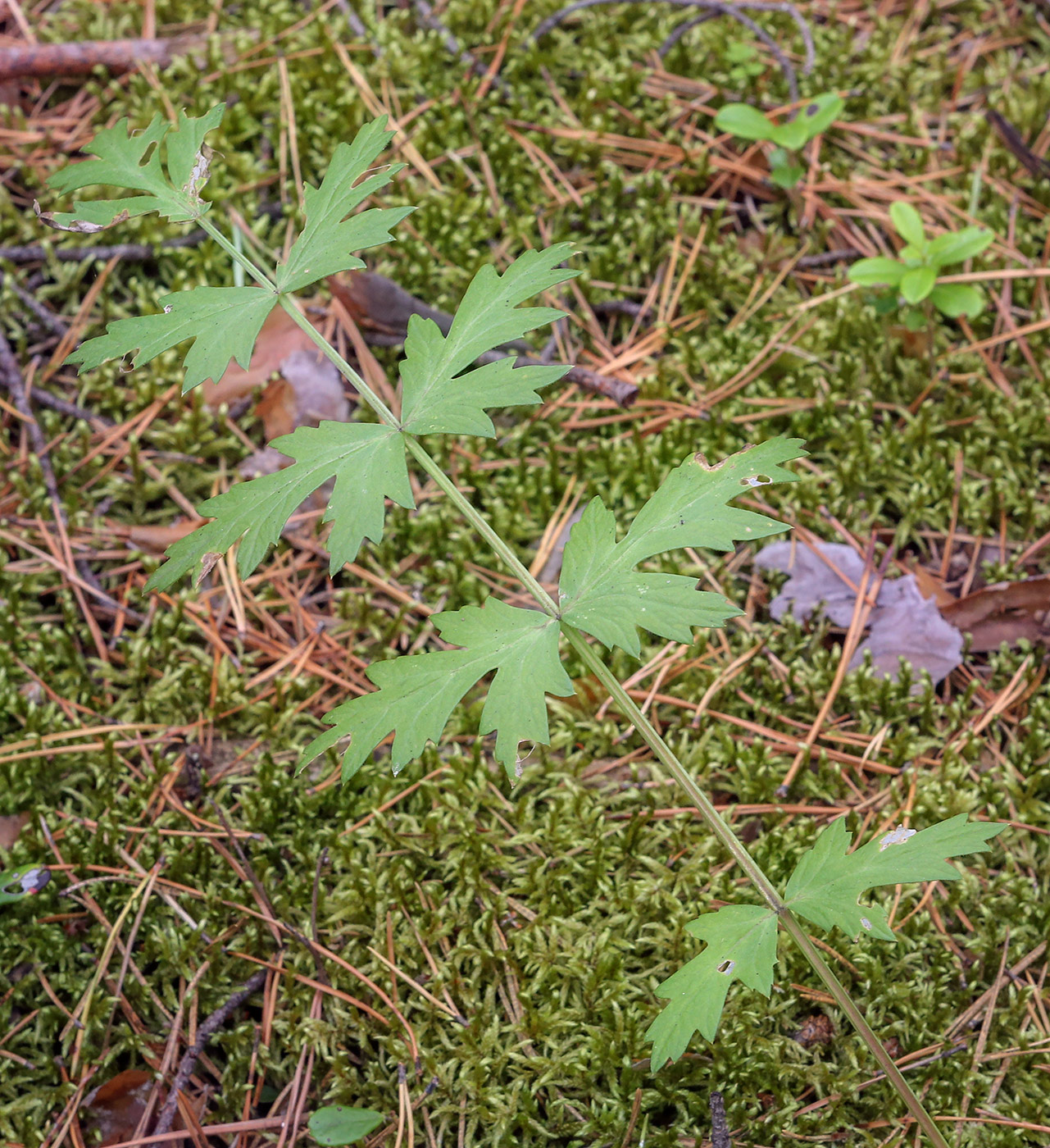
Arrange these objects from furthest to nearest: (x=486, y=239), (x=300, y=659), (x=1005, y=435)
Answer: (x=486, y=239) → (x=1005, y=435) → (x=300, y=659)

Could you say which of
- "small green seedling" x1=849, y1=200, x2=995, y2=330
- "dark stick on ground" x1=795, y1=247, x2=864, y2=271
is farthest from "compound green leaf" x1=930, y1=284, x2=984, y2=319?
"dark stick on ground" x1=795, y1=247, x2=864, y2=271

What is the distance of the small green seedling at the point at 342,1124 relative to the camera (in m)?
1.93

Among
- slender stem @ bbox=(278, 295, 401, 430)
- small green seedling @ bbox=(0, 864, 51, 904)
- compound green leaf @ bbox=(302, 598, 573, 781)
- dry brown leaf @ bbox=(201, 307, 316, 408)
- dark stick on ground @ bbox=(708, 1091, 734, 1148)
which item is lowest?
small green seedling @ bbox=(0, 864, 51, 904)

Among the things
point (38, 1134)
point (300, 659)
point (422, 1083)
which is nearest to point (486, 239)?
point (300, 659)

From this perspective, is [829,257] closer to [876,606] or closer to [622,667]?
[876,606]

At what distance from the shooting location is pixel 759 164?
3.47m

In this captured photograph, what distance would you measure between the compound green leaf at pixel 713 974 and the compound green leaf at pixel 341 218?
138cm

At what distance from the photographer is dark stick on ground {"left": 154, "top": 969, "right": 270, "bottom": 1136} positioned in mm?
1972

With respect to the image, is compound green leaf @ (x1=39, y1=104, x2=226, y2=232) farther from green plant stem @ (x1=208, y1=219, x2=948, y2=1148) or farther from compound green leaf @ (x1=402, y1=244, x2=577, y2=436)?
compound green leaf @ (x1=402, y1=244, x2=577, y2=436)

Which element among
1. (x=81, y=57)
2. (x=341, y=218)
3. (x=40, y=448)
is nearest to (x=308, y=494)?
(x=341, y=218)

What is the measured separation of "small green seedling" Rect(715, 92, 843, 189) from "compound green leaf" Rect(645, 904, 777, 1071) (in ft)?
8.41

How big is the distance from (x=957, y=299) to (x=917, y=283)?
217 millimetres

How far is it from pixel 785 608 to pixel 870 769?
1.64 ft

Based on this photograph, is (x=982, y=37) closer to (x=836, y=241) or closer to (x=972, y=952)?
(x=836, y=241)
